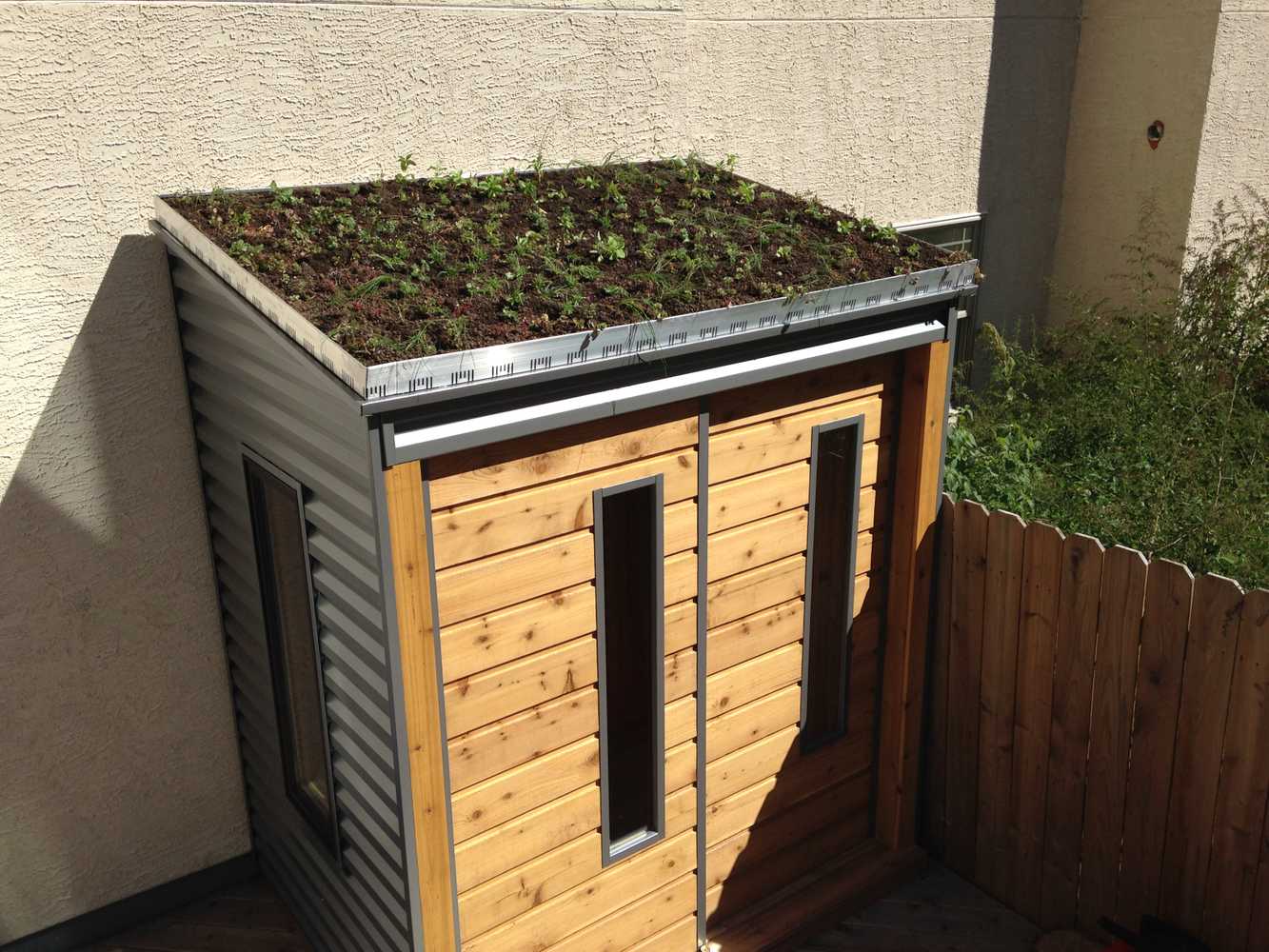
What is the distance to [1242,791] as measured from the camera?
4.04 metres

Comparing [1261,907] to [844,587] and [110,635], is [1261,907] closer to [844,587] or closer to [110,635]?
[844,587]

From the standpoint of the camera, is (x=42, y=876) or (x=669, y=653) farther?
(x=42, y=876)

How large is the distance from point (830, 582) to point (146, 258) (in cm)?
305

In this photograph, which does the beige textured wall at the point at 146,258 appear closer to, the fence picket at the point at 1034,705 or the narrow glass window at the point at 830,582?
the narrow glass window at the point at 830,582

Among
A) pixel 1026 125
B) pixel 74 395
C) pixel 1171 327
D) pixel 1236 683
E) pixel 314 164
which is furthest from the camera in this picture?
pixel 1026 125

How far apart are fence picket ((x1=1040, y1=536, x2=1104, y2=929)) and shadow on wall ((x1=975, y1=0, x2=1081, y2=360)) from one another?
10.7 feet

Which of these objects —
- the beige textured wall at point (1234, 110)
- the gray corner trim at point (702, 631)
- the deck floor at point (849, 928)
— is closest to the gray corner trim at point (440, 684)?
the gray corner trim at point (702, 631)

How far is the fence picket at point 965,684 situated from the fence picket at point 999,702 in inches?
1.4

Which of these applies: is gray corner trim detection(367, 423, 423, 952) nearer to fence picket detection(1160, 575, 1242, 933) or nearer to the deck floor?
the deck floor

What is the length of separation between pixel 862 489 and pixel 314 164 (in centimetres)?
263

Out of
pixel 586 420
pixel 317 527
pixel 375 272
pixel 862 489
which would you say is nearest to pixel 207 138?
pixel 375 272

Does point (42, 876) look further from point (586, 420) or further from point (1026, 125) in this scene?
point (1026, 125)

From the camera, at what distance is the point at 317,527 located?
378cm

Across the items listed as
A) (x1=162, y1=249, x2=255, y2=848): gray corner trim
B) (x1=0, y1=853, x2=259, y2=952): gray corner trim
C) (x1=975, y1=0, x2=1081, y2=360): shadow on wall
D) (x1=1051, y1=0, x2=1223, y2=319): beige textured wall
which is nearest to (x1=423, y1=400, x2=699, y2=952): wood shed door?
(x1=162, y1=249, x2=255, y2=848): gray corner trim
